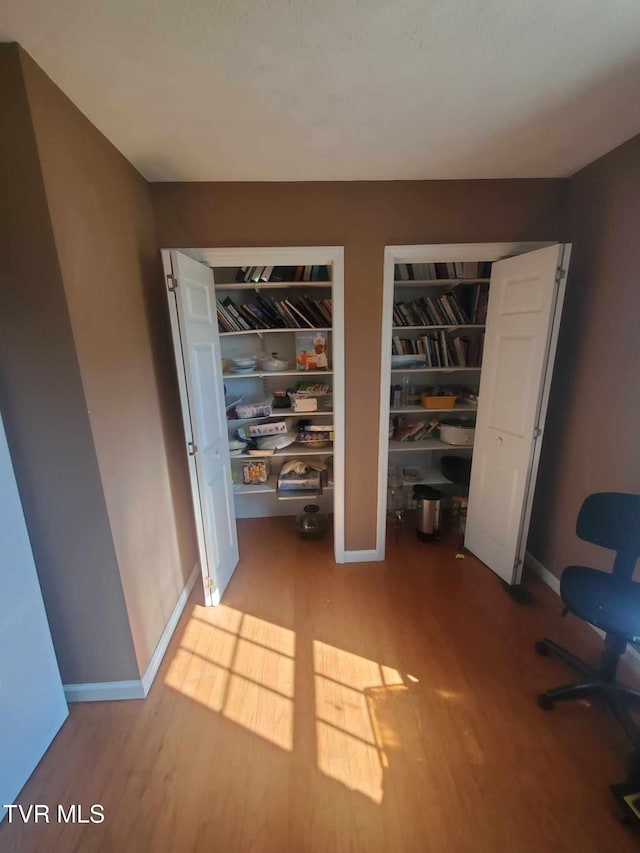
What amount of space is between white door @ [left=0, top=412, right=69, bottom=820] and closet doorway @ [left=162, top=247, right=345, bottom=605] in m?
0.70

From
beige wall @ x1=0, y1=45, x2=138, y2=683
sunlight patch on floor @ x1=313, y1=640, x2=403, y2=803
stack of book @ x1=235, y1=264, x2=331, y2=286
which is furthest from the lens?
stack of book @ x1=235, y1=264, x2=331, y2=286

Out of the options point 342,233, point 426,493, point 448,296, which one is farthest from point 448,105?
point 426,493

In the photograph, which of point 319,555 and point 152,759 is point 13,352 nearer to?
point 152,759

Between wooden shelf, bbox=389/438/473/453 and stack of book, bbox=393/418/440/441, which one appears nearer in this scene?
wooden shelf, bbox=389/438/473/453

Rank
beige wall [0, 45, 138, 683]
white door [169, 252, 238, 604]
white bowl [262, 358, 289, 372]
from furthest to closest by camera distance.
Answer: white bowl [262, 358, 289, 372] → white door [169, 252, 238, 604] → beige wall [0, 45, 138, 683]

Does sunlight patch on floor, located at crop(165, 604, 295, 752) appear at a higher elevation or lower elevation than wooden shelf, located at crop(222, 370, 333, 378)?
lower

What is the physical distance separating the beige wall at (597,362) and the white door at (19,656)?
8.37 feet

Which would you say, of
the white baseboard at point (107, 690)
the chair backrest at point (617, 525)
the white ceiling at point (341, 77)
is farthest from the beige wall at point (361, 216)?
the white baseboard at point (107, 690)

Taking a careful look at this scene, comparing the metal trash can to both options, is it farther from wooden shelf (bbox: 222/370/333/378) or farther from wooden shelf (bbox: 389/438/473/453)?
wooden shelf (bbox: 222/370/333/378)

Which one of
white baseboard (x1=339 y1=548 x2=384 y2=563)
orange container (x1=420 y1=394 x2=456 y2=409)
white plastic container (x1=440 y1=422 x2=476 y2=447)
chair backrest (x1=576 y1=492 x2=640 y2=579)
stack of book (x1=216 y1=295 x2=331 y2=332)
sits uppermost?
stack of book (x1=216 y1=295 x2=331 y2=332)

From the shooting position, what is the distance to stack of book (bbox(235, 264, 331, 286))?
2139 millimetres

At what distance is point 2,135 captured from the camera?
97 centimetres

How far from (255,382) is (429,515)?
171 cm

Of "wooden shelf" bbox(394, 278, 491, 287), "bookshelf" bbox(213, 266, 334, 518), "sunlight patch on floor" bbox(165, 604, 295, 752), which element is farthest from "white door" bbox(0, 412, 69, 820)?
"wooden shelf" bbox(394, 278, 491, 287)
